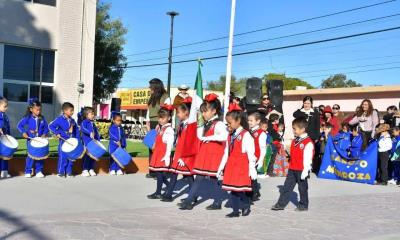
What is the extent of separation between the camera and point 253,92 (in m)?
14.7

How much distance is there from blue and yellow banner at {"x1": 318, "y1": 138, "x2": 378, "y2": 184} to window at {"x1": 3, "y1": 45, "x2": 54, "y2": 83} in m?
13.0

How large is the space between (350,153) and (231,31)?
4458 millimetres

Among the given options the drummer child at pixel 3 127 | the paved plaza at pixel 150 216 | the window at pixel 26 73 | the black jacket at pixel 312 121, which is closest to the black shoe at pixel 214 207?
the paved plaza at pixel 150 216

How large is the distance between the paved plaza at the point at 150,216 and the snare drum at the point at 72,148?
0.55 meters

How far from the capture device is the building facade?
2047 cm

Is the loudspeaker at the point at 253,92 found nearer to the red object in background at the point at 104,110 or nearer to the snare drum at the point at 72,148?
the snare drum at the point at 72,148

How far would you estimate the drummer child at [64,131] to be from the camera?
10.4 metres

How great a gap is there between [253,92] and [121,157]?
5.11 meters

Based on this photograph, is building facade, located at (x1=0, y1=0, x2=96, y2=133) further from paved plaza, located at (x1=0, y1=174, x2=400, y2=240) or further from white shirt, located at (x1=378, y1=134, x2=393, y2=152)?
white shirt, located at (x1=378, y1=134, x2=393, y2=152)

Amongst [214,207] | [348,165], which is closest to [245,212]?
[214,207]

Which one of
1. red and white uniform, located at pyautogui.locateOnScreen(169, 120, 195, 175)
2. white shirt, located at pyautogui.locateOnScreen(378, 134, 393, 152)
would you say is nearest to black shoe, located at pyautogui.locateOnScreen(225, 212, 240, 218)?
red and white uniform, located at pyautogui.locateOnScreen(169, 120, 195, 175)

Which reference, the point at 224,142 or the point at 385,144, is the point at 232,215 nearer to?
the point at 224,142

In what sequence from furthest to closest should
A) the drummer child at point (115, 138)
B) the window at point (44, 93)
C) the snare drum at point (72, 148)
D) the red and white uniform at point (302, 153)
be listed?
the window at point (44, 93), the drummer child at point (115, 138), the snare drum at point (72, 148), the red and white uniform at point (302, 153)

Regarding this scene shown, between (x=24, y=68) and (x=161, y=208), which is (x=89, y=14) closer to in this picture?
(x=24, y=68)
